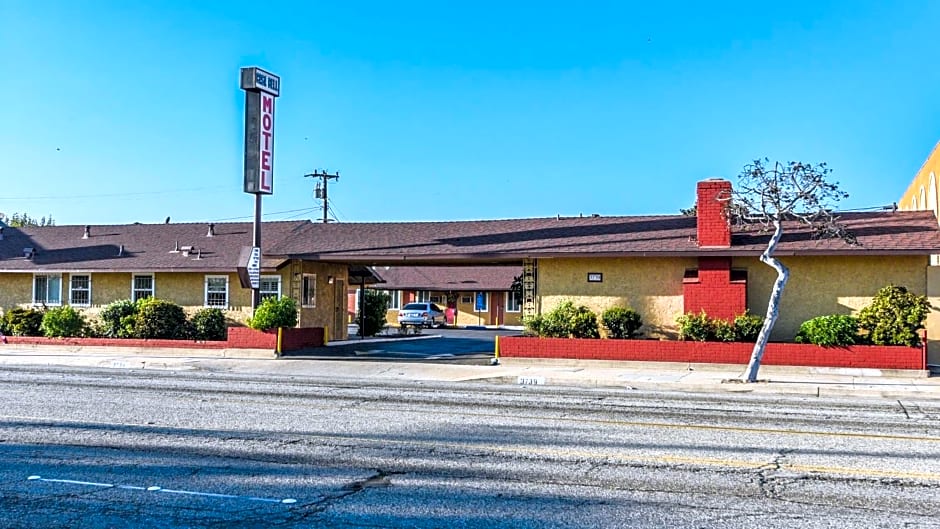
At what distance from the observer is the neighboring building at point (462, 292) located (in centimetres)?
5741

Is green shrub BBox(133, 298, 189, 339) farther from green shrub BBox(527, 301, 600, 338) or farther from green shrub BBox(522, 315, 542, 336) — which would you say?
green shrub BBox(527, 301, 600, 338)

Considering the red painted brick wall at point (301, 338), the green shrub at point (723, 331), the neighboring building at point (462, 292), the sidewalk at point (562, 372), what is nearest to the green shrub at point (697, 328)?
A: the green shrub at point (723, 331)

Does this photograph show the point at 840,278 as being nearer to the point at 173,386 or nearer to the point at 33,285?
the point at 173,386

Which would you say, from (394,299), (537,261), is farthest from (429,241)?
(394,299)

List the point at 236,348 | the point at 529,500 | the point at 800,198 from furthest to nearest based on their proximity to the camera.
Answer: the point at 236,348
the point at 800,198
the point at 529,500

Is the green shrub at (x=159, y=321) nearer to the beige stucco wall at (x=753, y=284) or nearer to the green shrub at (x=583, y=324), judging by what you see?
the beige stucco wall at (x=753, y=284)

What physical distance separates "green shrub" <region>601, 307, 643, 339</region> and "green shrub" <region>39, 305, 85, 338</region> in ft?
57.8

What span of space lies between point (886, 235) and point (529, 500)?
65.0 ft

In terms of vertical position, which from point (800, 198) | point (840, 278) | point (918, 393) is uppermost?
point (800, 198)

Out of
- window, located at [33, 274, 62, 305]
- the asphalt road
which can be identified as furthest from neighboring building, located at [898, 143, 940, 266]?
window, located at [33, 274, 62, 305]

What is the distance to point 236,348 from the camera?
2822 cm

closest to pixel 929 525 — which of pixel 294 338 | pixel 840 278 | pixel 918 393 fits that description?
pixel 918 393

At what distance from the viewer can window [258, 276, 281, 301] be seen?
102 feet

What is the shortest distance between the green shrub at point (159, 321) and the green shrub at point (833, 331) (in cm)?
1880
